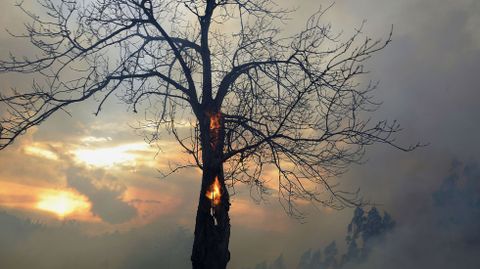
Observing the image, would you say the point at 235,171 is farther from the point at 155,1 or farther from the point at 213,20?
the point at 155,1

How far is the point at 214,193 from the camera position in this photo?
31.2 feet

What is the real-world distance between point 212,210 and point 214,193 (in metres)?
0.33

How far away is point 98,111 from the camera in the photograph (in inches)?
399

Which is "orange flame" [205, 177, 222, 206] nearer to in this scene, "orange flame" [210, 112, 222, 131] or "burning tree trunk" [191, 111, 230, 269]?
"burning tree trunk" [191, 111, 230, 269]

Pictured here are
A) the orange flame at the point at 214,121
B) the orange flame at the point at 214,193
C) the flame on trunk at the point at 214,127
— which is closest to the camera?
the orange flame at the point at 214,193

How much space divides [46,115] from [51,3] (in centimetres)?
226

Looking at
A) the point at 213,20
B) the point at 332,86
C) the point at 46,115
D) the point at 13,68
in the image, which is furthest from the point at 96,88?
the point at 332,86

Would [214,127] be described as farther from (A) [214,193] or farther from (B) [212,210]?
(B) [212,210]

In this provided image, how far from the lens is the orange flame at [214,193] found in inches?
374

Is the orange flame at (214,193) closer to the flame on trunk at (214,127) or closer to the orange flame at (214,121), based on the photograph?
the flame on trunk at (214,127)

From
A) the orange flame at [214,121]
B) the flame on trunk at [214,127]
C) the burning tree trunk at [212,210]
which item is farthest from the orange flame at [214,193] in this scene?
the orange flame at [214,121]

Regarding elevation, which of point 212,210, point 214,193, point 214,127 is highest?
point 214,127

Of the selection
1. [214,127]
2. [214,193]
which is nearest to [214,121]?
[214,127]

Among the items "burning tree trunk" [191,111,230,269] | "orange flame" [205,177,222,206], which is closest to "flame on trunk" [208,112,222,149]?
"burning tree trunk" [191,111,230,269]
